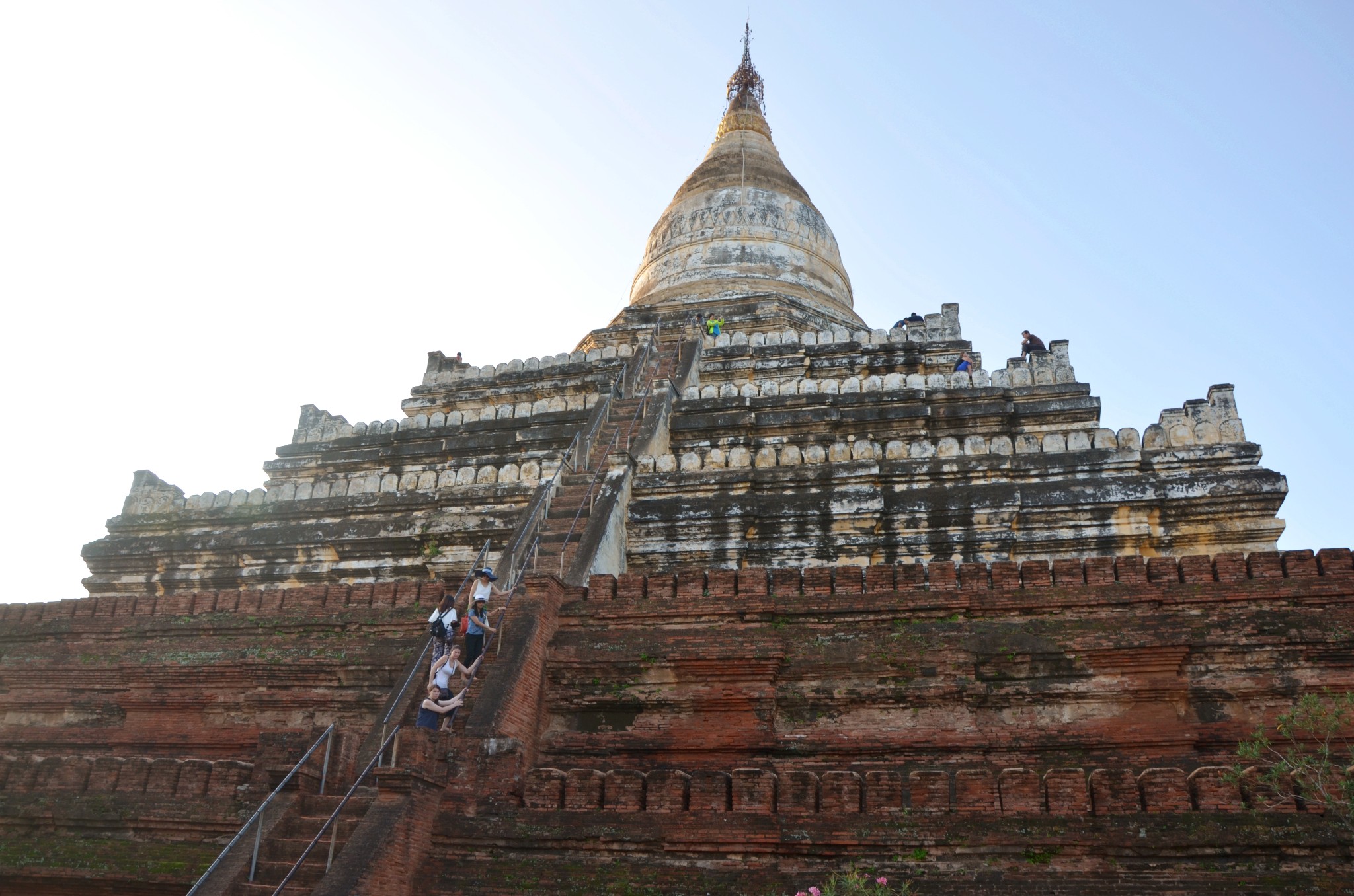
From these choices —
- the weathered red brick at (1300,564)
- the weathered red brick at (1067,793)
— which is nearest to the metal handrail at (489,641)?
the weathered red brick at (1067,793)

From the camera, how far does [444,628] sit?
10.4m

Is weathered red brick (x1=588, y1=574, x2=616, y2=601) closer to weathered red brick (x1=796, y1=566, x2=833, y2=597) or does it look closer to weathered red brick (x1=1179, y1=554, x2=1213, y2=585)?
weathered red brick (x1=796, y1=566, x2=833, y2=597)

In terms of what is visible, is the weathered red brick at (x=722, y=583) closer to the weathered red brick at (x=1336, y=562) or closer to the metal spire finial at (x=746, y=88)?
the weathered red brick at (x=1336, y=562)

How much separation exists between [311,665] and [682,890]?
5.67 metres

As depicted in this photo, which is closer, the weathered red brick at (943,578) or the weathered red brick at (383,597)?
the weathered red brick at (943,578)

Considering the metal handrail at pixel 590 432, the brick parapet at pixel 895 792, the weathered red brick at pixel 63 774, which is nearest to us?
the brick parapet at pixel 895 792

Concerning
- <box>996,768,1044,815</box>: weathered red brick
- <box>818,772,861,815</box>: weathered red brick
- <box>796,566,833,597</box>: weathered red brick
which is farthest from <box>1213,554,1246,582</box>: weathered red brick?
<box>818,772,861,815</box>: weathered red brick

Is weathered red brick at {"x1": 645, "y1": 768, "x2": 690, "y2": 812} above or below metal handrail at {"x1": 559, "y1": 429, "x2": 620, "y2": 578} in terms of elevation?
below

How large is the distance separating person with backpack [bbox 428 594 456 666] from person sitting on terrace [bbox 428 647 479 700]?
0.50 feet

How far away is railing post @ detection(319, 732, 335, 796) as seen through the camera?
30.7 feet

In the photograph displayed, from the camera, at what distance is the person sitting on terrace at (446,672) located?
388 inches

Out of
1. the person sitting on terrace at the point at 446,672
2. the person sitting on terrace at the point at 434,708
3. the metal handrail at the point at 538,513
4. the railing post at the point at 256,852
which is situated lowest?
the railing post at the point at 256,852

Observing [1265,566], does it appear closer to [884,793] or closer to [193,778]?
[884,793]

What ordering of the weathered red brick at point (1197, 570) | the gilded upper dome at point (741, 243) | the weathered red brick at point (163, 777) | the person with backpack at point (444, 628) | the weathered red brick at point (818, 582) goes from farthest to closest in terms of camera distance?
the gilded upper dome at point (741, 243) < the weathered red brick at point (818, 582) < the weathered red brick at point (1197, 570) < the person with backpack at point (444, 628) < the weathered red brick at point (163, 777)
